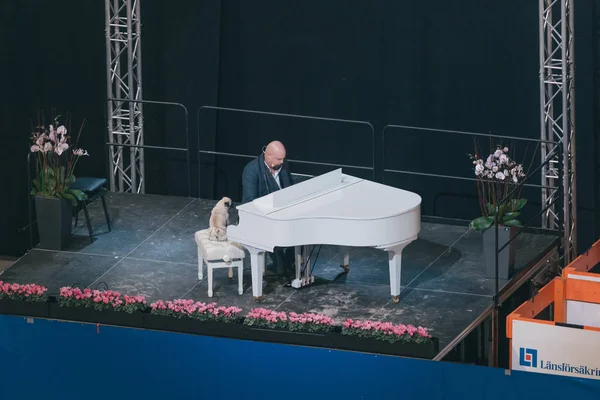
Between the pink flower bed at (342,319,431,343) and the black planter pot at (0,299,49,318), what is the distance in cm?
237

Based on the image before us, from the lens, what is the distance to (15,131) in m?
13.8

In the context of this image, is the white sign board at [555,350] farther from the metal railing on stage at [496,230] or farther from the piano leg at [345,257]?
the piano leg at [345,257]

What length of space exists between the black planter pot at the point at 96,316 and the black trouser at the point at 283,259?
127cm

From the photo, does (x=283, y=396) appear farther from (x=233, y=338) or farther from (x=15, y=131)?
(x=15, y=131)

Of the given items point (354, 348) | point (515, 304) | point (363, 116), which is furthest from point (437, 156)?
point (354, 348)

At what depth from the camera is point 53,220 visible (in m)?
12.5

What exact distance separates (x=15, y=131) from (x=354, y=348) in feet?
15.2

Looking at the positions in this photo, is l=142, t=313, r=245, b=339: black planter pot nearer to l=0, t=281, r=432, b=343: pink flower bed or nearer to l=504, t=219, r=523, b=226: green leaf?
l=0, t=281, r=432, b=343: pink flower bed

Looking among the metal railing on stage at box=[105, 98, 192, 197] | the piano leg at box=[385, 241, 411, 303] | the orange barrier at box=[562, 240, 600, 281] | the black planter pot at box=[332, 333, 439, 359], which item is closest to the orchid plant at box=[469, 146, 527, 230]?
the orange barrier at box=[562, 240, 600, 281]

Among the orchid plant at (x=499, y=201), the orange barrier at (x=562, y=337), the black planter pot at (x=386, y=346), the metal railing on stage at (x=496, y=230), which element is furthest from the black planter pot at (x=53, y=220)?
the orange barrier at (x=562, y=337)

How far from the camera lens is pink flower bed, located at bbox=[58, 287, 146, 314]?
1121 cm

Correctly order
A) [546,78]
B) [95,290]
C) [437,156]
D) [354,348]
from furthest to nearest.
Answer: [437,156] → [546,78] → [95,290] → [354,348]

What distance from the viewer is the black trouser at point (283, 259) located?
11844mm

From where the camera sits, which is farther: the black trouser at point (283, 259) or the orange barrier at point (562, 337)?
the black trouser at point (283, 259)
